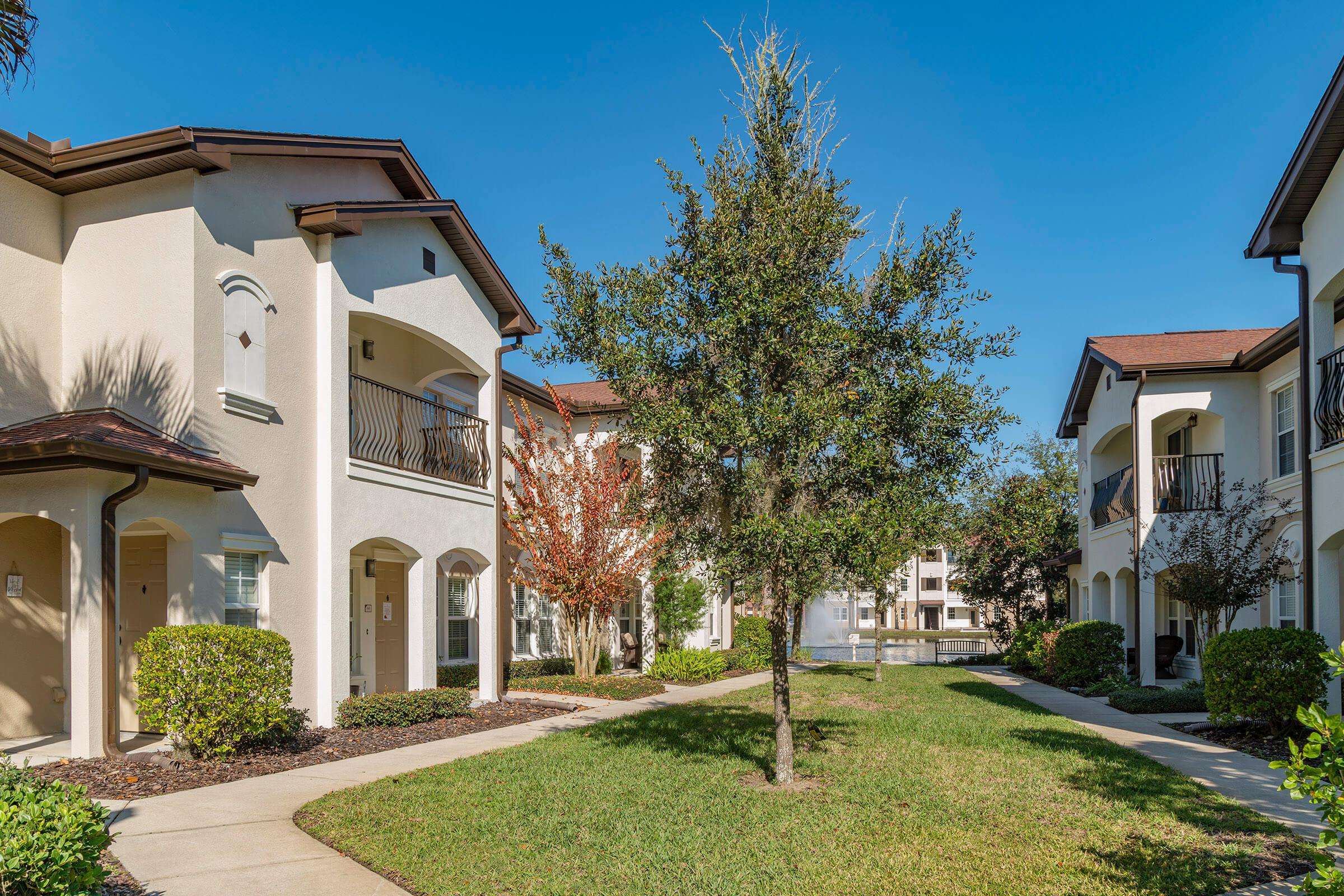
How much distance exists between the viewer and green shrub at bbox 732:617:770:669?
2523 centimetres

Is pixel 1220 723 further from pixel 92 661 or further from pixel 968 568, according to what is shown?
pixel 968 568

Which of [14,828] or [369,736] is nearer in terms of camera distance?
[14,828]

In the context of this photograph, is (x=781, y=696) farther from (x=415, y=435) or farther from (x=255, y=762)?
(x=415, y=435)

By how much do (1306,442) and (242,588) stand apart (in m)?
13.2

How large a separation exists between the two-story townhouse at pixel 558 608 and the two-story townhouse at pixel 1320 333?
396 inches

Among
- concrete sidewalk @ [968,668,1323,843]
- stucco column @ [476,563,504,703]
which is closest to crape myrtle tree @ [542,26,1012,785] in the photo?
concrete sidewalk @ [968,668,1323,843]

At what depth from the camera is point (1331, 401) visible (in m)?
11.3

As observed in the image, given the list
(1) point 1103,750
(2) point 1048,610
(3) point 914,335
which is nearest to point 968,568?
(2) point 1048,610

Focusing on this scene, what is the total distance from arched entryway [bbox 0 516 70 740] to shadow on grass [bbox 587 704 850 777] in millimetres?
6582

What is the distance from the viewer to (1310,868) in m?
6.45

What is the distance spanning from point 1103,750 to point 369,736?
8928mm

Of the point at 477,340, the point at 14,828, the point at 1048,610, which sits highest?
the point at 477,340

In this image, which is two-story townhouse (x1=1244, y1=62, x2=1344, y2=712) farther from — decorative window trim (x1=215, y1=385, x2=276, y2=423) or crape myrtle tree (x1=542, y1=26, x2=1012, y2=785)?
decorative window trim (x1=215, y1=385, x2=276, y2=423)

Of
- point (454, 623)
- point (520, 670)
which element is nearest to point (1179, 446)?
point (520, 670)
